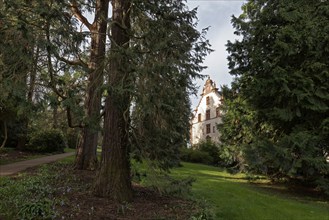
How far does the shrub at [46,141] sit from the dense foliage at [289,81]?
13725 mm

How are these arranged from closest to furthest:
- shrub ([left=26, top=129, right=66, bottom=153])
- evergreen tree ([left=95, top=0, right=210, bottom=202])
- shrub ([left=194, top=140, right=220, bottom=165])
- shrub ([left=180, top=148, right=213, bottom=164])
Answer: evergreen tree ([left=95, top=0, right=210, bottom=202]) → shrub ([left=26, top=129, right=66, bottom=153]) → shrub ([left=180, top=148, right=213, bottom=164]) → shrub ([left=194, top=140, right=220, bottom=165])

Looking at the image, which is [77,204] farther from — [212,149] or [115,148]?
[212,149]

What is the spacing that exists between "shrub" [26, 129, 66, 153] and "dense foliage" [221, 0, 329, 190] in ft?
45.0

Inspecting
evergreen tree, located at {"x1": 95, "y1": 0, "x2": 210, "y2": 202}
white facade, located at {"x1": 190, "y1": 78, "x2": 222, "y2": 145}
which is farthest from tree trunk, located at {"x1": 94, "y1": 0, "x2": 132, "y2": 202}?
white facade, located at {"x1": 190, "y1": 78, "x2": 222, "y2": 145}

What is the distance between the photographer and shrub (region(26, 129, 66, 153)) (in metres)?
21.6

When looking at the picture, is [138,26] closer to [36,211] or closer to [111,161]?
[111,161]

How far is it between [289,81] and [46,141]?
1655 centimetres

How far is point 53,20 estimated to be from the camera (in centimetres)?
709

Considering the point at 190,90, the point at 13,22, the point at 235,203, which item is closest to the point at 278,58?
the point at 190,90

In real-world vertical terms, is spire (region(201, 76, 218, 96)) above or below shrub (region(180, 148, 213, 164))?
above

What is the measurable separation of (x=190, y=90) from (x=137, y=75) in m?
3.24

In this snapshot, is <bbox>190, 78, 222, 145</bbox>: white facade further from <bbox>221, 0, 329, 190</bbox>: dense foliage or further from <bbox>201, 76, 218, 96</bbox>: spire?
<bbox>221, 0, 329, 190</bbox>: dense foliage

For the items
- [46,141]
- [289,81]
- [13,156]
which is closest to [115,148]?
[289,81]

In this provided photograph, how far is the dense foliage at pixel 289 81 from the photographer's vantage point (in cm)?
1199
